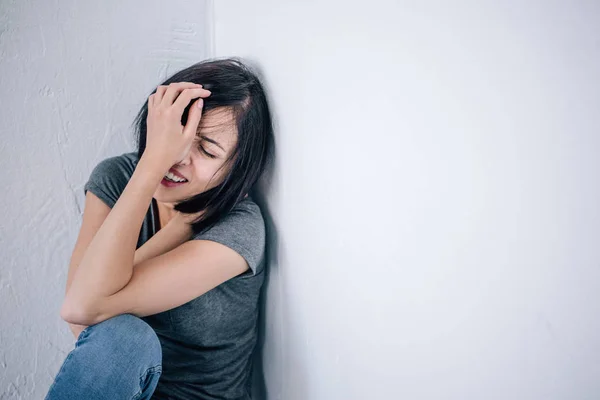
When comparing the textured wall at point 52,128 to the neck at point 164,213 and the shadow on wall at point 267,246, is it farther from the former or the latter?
the shadow on wall at point 267,246

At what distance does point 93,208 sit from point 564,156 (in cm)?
86

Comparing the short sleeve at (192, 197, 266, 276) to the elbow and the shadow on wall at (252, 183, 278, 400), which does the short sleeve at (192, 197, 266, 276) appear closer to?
the shadow on wall at (252, 183, 278, 400)

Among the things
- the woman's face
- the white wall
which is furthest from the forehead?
the white wall

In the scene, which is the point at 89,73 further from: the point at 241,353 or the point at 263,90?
the point at 241,353

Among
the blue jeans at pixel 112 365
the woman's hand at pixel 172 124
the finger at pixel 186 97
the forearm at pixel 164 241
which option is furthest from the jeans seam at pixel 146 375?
the finger at pixel 186 97

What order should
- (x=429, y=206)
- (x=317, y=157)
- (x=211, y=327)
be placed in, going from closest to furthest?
(x=429, y=206) < (x=317, y=157) < (x=211, y=327)

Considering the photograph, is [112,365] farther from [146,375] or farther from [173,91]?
[173,91]

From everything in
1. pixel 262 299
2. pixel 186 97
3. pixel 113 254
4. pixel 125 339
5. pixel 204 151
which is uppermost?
pixel 186 97

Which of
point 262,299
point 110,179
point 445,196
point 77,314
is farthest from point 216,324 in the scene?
point 445,196

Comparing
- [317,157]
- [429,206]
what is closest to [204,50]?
[317,157]

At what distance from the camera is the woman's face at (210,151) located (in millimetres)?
894

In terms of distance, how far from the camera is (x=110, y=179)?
975 mm

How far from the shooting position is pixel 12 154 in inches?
40.8

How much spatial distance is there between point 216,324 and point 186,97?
1.45ft
